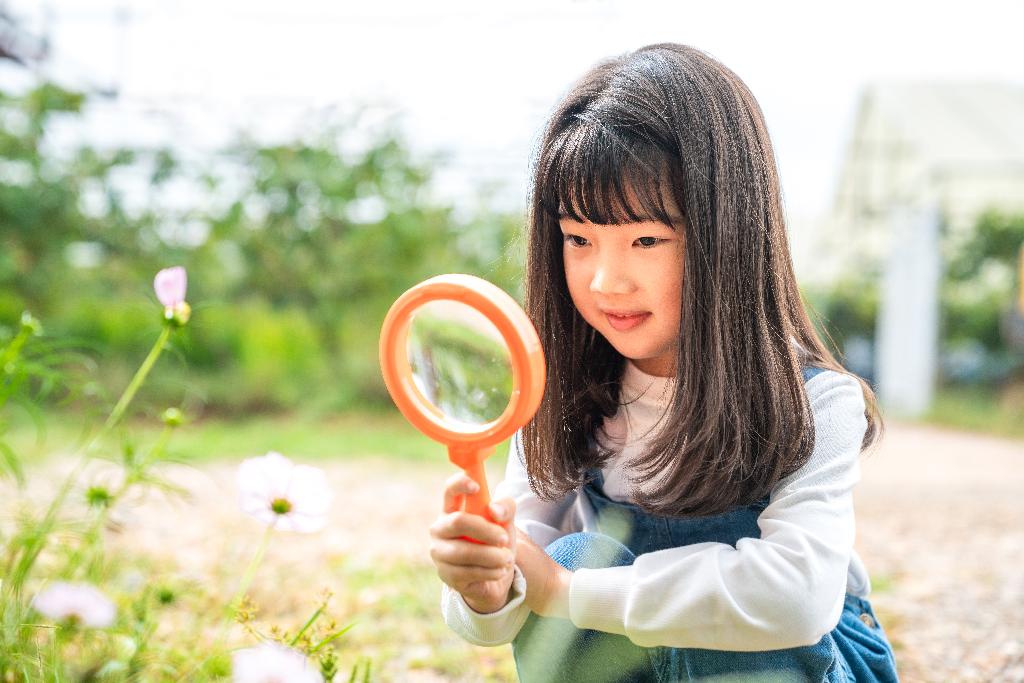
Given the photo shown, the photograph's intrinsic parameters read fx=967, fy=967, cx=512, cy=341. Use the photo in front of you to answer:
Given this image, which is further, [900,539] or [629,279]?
[900,539]

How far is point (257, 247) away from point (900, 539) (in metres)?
4.42

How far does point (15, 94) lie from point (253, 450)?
2.74 metres

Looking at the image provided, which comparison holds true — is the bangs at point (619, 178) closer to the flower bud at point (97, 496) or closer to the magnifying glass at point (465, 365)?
the magnifying glass at point (465, 365)

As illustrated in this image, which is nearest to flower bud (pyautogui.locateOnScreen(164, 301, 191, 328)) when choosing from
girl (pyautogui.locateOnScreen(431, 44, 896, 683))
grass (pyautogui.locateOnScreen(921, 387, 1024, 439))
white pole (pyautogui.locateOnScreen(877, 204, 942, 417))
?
girl (pyautogui.locateOnScreen(431, 44, 896, 683))

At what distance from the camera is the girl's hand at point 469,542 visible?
0.91 metres

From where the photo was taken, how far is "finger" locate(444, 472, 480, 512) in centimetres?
91

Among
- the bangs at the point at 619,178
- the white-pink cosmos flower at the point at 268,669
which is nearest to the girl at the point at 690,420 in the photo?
the bangs at the point at 619,178

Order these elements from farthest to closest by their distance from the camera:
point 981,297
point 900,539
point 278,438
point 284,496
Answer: point 981,297
point 278,438
point 900,539
point 284,496

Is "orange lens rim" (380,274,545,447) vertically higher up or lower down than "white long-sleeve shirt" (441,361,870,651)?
higher up

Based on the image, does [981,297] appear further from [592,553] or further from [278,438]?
[592,553]

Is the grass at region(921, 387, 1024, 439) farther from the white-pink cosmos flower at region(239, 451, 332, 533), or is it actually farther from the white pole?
the white-pink cosmos flower at region(239, 451, 332, 533)

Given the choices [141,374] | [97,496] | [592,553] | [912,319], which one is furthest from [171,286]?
[912,319]

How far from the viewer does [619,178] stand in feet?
3.39

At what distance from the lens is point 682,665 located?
1.11m
